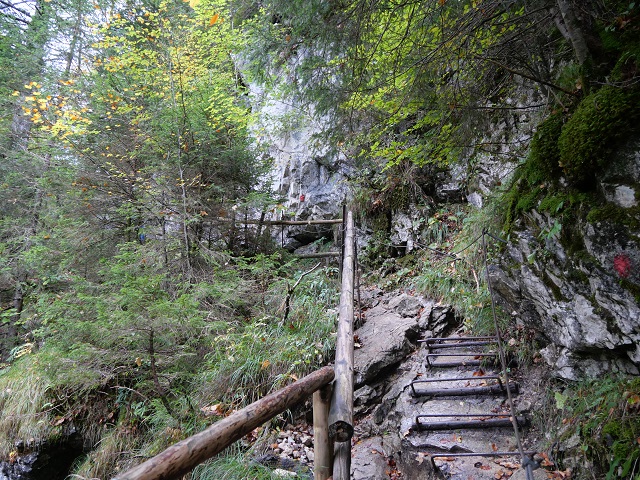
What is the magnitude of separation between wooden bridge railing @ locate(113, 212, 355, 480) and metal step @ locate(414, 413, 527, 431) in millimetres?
1222

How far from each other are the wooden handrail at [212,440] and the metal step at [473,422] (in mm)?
1920

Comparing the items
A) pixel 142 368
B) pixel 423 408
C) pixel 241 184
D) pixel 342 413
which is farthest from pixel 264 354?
pixel 241 184

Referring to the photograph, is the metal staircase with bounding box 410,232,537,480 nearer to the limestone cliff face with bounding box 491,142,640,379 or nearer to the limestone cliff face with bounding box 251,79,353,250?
the limestone cliff face with bounding box 491,142,640,379

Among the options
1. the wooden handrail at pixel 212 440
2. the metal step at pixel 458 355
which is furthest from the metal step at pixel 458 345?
the wooden handrail at pixel 212 440

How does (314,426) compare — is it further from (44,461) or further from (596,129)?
(44,461)

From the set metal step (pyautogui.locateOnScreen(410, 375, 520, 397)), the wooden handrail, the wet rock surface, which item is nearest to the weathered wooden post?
the wooden handrail

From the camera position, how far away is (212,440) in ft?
4.64

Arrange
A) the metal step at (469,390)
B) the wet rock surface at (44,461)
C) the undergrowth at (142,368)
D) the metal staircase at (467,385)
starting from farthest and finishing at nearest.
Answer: the wet rock surface at (44,461) → the undergrowth at (142,368) → the metal step at (469,390) → the metal staircase at (467,385)

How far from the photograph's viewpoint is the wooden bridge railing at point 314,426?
1.23 m

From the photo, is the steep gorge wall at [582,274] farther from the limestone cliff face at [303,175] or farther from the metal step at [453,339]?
the limestone cliff face at [303,175]

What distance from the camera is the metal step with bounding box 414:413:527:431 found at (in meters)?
3.27

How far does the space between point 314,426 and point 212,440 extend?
Answer: 1040 mm

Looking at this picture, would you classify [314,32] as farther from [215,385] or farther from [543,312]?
[215,385]

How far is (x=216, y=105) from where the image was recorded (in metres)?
7.98
